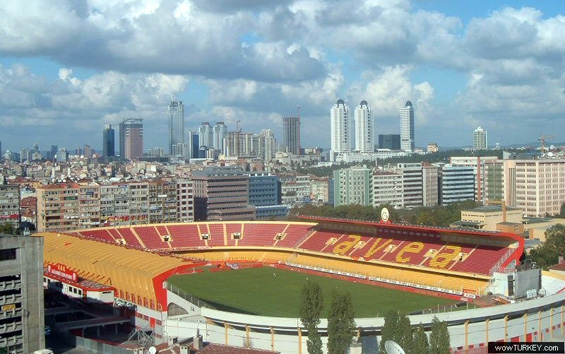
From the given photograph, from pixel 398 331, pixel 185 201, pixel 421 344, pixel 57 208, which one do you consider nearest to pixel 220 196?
pixel 185 201

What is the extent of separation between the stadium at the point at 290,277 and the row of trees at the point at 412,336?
3.81 feet

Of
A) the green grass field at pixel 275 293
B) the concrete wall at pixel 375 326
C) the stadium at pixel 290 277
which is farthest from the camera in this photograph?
the green grass field at pixel 275 293

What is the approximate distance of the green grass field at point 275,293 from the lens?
3291 centimetres

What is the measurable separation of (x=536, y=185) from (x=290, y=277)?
50004mm

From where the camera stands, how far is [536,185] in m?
83.4

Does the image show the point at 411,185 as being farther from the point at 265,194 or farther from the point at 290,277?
the point at 290,277

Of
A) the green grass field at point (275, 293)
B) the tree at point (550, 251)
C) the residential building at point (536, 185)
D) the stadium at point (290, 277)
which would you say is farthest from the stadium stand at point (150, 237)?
the residential building at point (536, 185)

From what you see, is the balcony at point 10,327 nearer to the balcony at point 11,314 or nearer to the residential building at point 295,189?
the balcony at point 11,314

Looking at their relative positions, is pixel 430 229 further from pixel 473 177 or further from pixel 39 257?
pixel 473 177

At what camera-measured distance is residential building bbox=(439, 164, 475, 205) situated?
334ft

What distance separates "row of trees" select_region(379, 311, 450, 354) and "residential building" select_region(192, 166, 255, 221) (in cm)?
6616

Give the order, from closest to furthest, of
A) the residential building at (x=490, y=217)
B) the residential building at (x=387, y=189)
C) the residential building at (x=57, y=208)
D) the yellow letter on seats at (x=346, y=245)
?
the yellow letter on seats at (x=346, y=245) → the residential building at (x=490, y=217) → the residential building at (x=57, y=208) → the residential building at (x=387, y=189)

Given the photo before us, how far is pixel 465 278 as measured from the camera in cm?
3572

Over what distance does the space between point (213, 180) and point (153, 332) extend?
57856 mm
